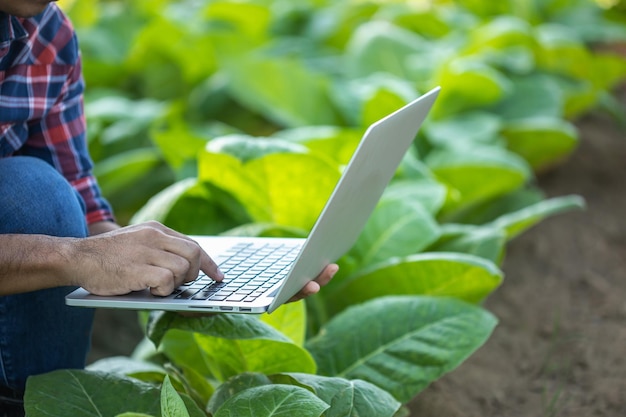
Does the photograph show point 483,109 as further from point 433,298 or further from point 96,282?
point 96,282

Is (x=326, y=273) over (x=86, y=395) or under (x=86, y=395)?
over

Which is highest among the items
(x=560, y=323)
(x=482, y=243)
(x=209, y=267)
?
(x=209, y=267)

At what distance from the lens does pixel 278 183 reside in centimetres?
199

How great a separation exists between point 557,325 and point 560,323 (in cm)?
18

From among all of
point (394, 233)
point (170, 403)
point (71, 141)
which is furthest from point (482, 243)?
point (170, 403)

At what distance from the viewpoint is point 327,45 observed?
416 cm

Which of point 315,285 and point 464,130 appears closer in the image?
point 315,285

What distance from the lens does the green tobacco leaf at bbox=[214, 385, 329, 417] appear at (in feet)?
4.25

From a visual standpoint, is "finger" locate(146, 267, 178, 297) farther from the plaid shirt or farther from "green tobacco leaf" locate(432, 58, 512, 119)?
"green tobacco leaf" locate(432, 58, 512, 119)

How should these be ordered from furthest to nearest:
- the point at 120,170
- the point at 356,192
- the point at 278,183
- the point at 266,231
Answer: the point at 120,170, the point at 278,183, the point at 266,231, the point at 356,192

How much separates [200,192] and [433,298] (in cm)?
58

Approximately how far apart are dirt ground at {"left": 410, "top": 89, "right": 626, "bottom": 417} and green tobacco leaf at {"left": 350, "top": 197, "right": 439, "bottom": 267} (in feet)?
0.96

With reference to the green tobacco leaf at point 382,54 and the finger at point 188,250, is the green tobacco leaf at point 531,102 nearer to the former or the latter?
the green tobacco leaf at point 382,54

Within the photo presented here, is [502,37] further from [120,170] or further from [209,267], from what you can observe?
[209,267]
